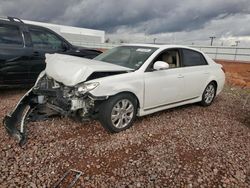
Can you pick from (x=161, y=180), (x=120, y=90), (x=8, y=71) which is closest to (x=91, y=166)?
(x=161, y=180)

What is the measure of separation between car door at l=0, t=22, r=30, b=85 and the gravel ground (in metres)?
2.16

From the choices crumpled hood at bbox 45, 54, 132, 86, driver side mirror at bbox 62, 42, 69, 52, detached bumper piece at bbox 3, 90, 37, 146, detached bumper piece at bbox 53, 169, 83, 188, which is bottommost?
detached bumper piece at bbox 53, 169, 83, 188

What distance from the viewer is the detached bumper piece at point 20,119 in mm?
3451

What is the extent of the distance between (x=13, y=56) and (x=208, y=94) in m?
4.91

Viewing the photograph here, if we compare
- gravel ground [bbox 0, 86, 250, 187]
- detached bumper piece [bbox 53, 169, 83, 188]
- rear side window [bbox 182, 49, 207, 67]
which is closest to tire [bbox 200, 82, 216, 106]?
rear side window [bbox 182, 49, 207, 67]

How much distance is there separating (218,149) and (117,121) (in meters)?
1.66

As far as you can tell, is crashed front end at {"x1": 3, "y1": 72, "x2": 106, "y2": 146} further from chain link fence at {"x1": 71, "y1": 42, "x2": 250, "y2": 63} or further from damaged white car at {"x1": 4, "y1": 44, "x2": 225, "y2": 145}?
chain link fence at {"x1": 71, "y1": 42, "x2": 250, "y2": 63}

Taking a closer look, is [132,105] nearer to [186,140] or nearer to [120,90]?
[120,90]

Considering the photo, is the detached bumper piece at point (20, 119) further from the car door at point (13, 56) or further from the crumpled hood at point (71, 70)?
the car door at point (13, 56)

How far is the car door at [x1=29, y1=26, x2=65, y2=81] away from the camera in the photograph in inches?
232

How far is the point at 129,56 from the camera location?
4.67 metres

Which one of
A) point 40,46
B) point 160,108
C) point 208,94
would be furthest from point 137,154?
point 40,46

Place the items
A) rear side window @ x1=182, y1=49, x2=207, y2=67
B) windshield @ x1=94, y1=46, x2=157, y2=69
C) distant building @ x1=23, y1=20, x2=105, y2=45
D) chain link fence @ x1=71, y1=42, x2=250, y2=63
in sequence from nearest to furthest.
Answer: windshield @ x1=94, y1=46, x2=157, y2=69 < rear side window @ x1=182, y1=49, x2=207, y2=67 < chain link fence @ x1=71, y1=42, x2=250, y2=63 < distant building @ x1=23, y1=20, x2=105, y2=45

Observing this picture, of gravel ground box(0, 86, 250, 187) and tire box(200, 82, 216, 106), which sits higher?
tire box(200, 82, 216, 106)
